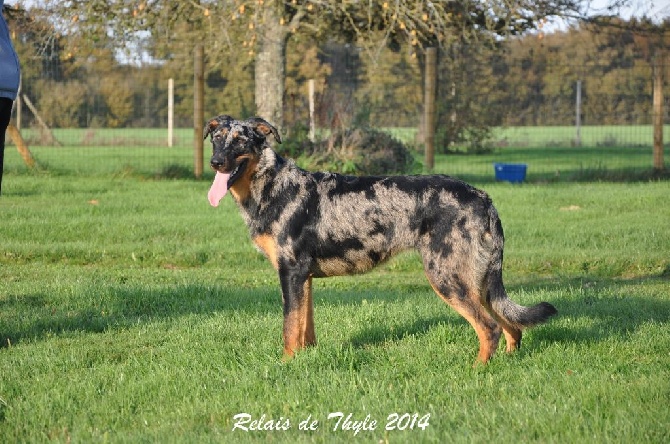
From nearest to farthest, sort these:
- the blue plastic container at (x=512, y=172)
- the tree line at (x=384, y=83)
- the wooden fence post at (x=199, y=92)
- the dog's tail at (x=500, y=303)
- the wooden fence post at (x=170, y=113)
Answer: the dog's tail at (x=500, y=303), the wooden fence post at (x=199, y=92), the blue plastic container at (x=512, y=172), the tree line at (x=384, y=83), the wooden fence post at (x=170, y=113)

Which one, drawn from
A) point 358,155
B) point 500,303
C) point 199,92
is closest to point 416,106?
point 358,155

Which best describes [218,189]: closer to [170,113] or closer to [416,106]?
[416,106]

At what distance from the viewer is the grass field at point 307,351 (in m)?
5.12

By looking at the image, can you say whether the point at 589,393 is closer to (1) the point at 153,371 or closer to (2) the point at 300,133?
(1) the point at 153,371

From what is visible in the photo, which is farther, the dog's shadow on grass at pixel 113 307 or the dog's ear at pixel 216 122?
the dog's shadow on grass at pixel 113 307

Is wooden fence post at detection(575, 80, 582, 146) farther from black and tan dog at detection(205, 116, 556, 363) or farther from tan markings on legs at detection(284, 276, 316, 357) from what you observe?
tan markings on legs at detection(284, 276, 316, 357)

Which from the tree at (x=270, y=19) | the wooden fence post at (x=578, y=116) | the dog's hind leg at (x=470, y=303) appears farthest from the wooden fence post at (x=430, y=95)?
the wooden fence post at (x=578, y=116)

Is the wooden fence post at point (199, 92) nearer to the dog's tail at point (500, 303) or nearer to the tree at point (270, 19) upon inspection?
the tree at point (270, 19)

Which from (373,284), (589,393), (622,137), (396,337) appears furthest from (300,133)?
(622,137)

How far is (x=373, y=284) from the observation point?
10695 mm

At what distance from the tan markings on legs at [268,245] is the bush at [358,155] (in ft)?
38.3

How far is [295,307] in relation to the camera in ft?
21.9

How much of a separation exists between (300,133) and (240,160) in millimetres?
12801

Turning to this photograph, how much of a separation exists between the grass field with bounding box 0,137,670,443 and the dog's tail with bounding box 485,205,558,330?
9.9 inches
